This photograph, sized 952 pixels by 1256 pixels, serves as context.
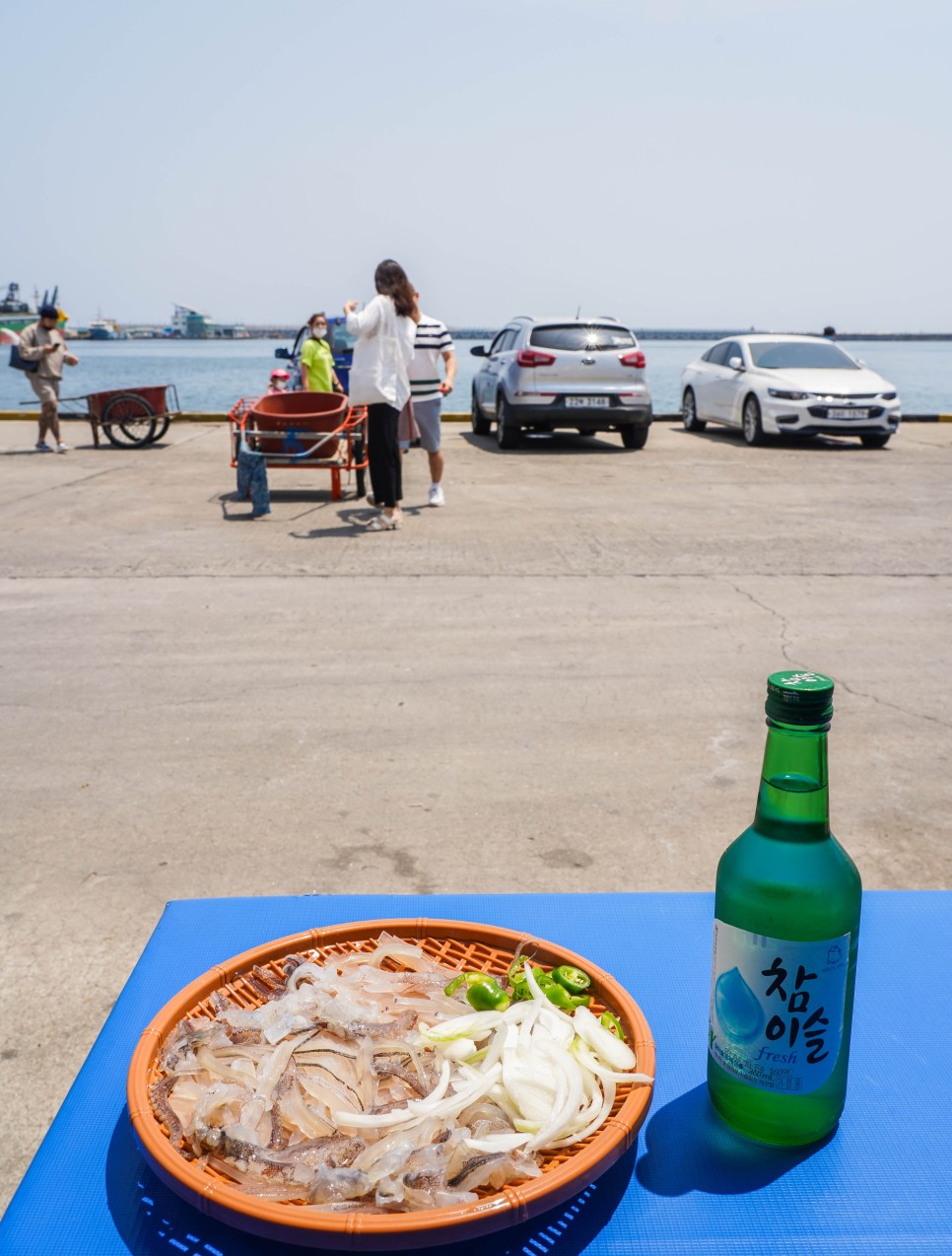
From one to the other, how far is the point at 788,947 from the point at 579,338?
14.1 meters

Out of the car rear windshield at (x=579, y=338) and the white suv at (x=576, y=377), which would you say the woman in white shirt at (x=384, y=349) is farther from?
the car rear windshield at (x=579, y=338)

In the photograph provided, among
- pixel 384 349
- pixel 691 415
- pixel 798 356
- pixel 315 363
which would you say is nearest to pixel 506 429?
pixel 315 363

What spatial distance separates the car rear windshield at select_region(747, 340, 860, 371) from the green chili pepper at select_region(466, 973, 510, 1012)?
51.2ft

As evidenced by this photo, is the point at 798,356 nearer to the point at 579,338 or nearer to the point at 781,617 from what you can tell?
the point at 579,338

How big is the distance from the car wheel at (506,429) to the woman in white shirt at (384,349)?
6.30 metres

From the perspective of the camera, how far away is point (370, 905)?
1.78m

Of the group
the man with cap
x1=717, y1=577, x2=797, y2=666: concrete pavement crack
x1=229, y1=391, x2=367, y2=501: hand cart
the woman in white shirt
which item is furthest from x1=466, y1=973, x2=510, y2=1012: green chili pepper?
the man with cap

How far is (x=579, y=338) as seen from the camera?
14656mm

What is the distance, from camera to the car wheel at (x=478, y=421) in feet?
56.0

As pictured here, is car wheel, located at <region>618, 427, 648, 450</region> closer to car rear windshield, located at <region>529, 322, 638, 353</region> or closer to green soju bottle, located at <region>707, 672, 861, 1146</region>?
car rear windshield, located at <region>529, 322, 638, 353</region>

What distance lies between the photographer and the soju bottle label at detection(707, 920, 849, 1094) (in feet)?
3.85

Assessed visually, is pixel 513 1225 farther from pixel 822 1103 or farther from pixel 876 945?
pixel 876 945

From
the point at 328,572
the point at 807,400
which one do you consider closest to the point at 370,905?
the point at 328,572

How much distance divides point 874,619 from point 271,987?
5672 mm
